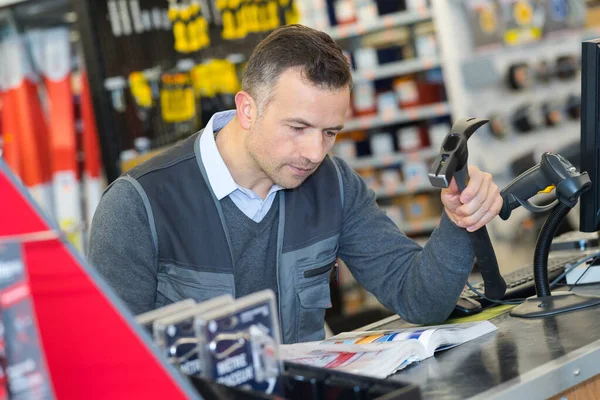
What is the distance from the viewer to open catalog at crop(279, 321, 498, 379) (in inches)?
65.4

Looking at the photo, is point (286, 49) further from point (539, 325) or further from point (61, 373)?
point (61, 373)

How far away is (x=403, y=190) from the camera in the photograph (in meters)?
6.06

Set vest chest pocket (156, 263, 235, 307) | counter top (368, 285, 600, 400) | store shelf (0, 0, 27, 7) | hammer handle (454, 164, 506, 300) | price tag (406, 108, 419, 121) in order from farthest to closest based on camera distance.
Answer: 1. price tag (406, 108, 419, 121)
2. store shelf (0, 0, 27, 7)
3. vest chest pocket (156, 263, 235, 307)
4. hammer handle (454, 164, 506, 300)
5. counter top (368, 285, 600, 400)

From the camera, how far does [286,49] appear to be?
2.21m

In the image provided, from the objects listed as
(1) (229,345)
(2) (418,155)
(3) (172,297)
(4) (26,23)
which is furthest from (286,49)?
(2) (418,155)

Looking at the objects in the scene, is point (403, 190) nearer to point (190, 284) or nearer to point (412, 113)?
point (412, 113)

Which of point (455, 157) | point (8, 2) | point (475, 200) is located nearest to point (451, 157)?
point (455, 157)

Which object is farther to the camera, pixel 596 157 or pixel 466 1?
pixel 466 1

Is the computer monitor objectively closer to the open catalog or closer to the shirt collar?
the open catalog

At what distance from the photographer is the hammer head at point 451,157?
1813 mm

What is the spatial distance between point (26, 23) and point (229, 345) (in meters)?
4.41

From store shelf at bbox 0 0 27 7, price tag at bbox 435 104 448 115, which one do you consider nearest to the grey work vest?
store shelf at bbox 0 0 27 7

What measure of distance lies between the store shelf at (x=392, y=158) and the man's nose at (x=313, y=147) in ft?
12.6

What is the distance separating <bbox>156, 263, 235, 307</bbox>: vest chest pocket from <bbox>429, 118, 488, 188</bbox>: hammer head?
0.70 m
